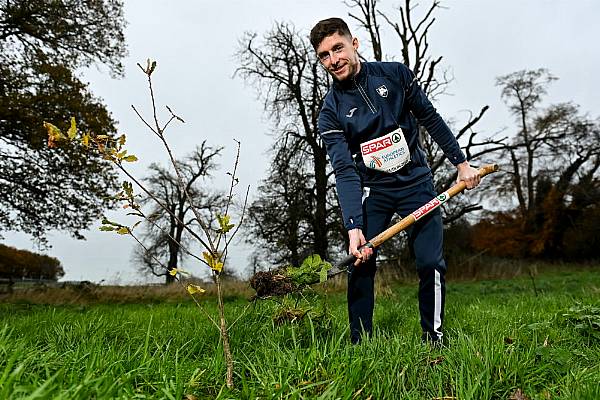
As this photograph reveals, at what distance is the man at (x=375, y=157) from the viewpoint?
3.22 metres

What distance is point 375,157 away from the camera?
11.1ft

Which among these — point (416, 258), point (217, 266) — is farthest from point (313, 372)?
point (416, 258)

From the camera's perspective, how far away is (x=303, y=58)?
21906 millimetres

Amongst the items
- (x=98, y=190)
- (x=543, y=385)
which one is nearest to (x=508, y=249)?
(x=98, y=190)

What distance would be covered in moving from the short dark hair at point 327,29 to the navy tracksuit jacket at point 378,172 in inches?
14.7

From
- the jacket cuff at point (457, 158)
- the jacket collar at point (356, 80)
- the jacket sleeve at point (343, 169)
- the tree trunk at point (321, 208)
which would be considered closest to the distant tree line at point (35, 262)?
the tree trunk at point (321, 208)

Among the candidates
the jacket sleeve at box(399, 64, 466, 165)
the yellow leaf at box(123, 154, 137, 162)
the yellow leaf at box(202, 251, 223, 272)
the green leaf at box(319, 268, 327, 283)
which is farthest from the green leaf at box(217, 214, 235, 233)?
the jacket sleeve at box(399, 64, 466, 165)

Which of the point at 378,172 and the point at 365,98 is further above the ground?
the point at 365,98

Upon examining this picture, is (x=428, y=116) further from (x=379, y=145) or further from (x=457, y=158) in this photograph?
(x=379, y=145)

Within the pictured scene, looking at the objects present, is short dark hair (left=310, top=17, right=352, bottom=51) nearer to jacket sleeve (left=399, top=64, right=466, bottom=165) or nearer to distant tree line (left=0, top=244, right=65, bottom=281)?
jacket sleeve (left=399, top=64, right=466, bottom=165)

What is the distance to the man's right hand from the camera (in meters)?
3.07

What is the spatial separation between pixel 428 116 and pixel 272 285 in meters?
1.85

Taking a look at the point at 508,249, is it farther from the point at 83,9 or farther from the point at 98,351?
the point at 98,351

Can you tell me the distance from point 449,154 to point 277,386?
8.06 feet
